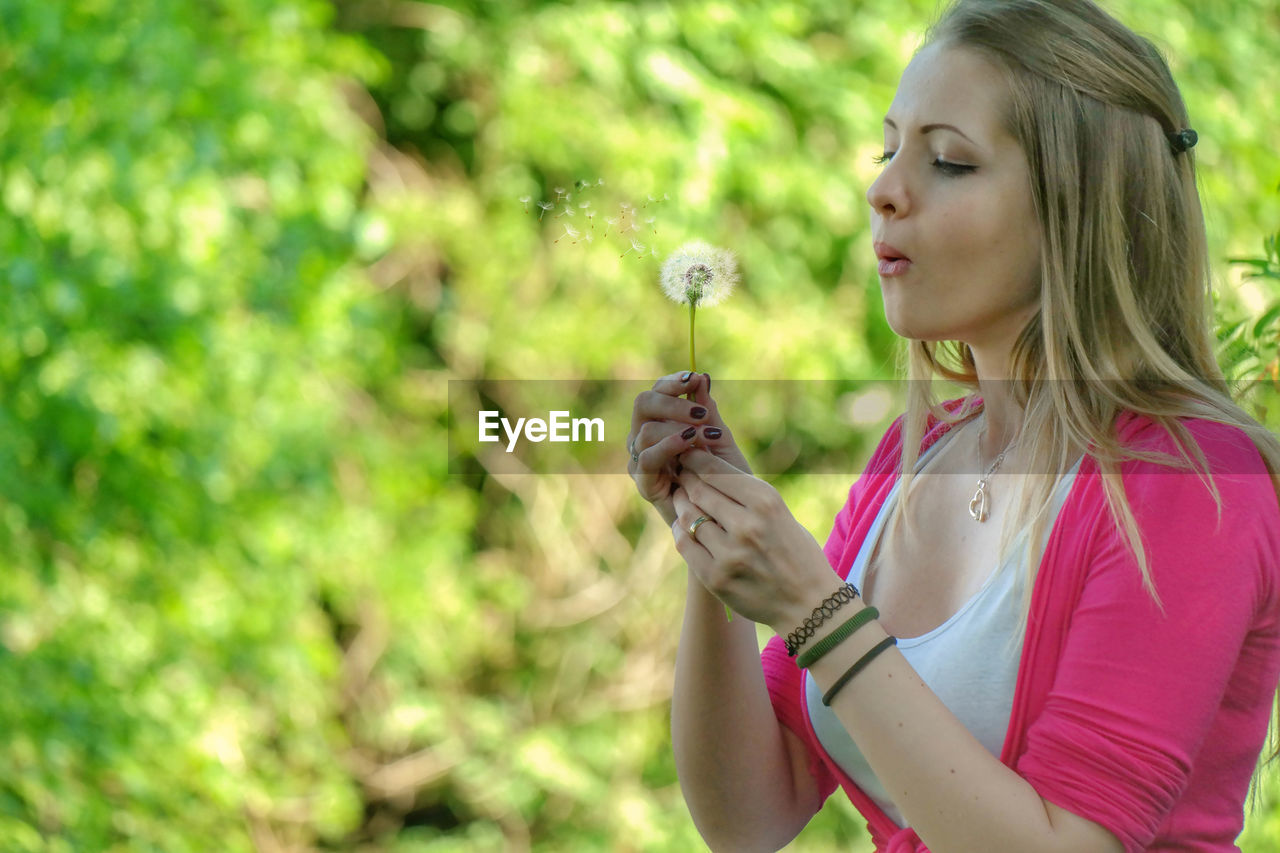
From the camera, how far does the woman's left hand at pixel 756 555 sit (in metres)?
0.82

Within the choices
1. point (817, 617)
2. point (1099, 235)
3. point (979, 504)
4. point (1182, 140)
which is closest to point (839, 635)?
point (817, 617)

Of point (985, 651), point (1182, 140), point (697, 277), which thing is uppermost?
point (1182, 140)

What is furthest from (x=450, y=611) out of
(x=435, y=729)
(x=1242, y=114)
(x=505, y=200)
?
(x=1242, y=114)

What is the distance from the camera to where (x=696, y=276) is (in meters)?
0.98

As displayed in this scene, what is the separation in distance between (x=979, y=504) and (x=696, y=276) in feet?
0.93

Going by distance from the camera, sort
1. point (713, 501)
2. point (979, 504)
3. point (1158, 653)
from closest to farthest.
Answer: point (1158, 653)
point (713, 501)
point (979, 504)

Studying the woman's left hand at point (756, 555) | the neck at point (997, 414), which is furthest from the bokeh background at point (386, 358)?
the woman's left hand at point (756, 555)

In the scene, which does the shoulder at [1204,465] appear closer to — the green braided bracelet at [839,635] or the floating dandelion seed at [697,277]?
the green braided bracelet at [839,635]

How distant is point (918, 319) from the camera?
0.90 metres

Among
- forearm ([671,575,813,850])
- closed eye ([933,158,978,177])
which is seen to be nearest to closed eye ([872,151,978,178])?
closed eye ([933,158,978,177])

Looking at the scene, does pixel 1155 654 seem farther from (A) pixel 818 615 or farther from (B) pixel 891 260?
(B) pixel 891 260

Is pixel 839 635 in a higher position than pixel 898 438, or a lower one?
lower

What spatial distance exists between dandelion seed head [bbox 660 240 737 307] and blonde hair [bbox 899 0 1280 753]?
0.24m

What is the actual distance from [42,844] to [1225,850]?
2.22 metres
